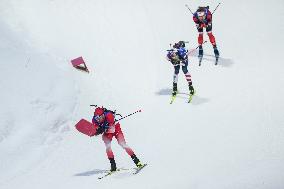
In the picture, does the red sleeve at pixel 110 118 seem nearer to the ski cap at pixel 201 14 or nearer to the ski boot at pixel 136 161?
the ski boot at pixel 136 161

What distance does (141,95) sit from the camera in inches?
619

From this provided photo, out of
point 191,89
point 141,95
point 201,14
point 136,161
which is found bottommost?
point 136,161

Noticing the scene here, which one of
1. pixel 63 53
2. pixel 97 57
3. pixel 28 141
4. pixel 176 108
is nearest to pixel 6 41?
pixel 63 53

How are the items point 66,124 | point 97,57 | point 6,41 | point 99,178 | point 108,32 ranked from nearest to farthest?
point 99,178
point 66,124
point 6,41
point 97,57
point 108,32

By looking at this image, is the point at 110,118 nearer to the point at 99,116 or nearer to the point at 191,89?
the point at 99,116

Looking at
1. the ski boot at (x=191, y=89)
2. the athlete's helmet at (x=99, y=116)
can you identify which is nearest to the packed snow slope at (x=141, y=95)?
the ski boot at (x=191, y=89)

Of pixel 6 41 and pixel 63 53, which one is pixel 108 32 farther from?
pixel 6 41

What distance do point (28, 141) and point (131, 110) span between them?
350cm

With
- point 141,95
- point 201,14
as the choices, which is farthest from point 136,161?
point 201,14

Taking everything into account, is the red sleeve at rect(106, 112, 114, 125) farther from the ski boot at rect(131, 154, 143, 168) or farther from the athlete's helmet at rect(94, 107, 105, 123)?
the ski boot at rect(131, 154, 143, 168)

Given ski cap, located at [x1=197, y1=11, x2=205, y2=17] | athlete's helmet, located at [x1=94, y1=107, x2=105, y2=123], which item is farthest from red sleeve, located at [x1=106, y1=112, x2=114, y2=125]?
ski cap, located at [x1=197, y1=11, x2=205, y2=17]

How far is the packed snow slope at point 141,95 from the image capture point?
436 inches

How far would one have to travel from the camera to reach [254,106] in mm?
13359

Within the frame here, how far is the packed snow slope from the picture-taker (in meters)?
11.1
